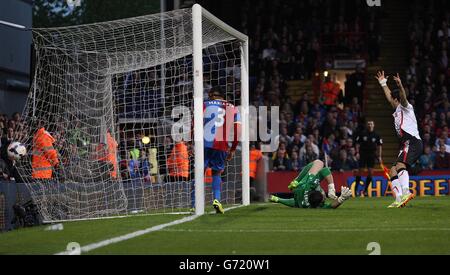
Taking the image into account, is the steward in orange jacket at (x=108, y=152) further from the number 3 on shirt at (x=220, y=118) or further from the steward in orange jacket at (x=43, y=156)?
the number 3 on shirt at (x=220, y=118)

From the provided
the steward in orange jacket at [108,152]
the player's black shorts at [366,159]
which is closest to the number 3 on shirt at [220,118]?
the steward in orange jacket at [108,152]

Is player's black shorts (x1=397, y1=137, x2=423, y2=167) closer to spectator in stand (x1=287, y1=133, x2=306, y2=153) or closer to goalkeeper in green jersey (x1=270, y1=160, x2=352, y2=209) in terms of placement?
goalkeeper in green jersey (x1=270, y1=160, x2=352, y2=209)

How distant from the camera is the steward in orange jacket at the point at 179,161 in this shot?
678 inches

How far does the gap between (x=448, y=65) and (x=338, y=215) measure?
18467 millimetres

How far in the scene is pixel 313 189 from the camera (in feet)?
50.0

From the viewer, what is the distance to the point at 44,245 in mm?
9977

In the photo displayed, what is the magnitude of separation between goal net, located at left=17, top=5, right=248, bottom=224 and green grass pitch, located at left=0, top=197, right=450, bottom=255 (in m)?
1.57

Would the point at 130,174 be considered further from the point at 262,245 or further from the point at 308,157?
the point at 308,157

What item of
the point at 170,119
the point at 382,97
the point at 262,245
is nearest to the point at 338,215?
the point at 262,245

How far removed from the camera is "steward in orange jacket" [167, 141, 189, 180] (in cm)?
1722

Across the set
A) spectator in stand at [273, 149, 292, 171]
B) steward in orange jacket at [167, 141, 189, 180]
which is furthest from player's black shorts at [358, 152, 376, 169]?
steward in orange jacket at [167, 141, 189, 180]

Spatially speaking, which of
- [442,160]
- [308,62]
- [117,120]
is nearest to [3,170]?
[117,120]

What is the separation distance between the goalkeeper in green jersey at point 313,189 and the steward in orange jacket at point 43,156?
364cm

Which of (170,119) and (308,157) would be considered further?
(308,157)
